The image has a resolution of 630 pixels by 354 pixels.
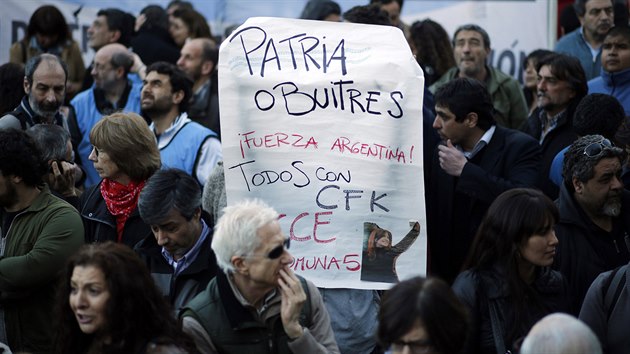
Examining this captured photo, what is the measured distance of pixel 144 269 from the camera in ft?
14.7

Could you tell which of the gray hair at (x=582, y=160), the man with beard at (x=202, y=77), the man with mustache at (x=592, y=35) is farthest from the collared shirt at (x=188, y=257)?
the man with mustache at (x=592, y=35)

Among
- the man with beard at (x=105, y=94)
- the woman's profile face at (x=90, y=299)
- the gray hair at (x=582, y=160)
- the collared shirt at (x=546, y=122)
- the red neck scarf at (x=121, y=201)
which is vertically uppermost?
the man with beard at (x=105, y=94)

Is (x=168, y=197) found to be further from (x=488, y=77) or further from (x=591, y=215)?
(x=488, y=77)

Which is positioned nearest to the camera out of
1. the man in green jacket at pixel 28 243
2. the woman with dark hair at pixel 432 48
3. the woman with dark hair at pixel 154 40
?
the man in green jacket at pixel 28 243

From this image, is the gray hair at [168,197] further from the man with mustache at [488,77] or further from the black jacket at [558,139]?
the man with mustache at [488,77]

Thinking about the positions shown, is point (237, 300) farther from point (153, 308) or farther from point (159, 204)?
point (159, 204)

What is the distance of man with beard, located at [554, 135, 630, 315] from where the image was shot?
19.0 feet

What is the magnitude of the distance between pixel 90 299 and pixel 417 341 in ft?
4.13

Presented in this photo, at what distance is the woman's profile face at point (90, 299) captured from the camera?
437 cm

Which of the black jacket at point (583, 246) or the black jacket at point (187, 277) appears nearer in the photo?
the black jacket at point (187, 277)

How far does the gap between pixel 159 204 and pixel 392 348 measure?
1.58m

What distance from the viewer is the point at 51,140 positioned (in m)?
6.38

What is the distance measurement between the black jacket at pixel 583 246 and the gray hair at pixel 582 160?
0.29ft

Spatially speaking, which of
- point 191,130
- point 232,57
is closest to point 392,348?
point 232,57
